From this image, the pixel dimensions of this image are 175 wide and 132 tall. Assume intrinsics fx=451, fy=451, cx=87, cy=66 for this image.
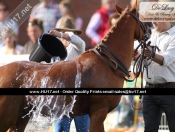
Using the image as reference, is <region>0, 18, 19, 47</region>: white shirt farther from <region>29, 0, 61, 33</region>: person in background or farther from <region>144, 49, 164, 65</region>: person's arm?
<region>144, 49, 164, 65</region>: person's arm

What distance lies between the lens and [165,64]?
5.54 meters

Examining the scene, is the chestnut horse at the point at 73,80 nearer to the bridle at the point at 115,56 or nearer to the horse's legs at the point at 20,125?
the bridle at the point at 115,56

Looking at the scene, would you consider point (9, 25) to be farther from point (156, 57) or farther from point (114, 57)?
point (156, 57)

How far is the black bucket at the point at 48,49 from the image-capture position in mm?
5750

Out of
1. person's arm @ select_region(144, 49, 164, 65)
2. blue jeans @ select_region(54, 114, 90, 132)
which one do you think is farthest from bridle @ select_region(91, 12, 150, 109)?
blue jeans @ select_region(54, 114, 90, 132)

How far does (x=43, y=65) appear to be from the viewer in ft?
17.8

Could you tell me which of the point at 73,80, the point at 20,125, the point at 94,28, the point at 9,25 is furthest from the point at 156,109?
the point at 9,25

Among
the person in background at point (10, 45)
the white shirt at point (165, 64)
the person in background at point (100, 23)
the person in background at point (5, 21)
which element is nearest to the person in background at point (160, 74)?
the white shirt at point (165, 64)

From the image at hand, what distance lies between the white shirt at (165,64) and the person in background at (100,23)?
11.8 ft

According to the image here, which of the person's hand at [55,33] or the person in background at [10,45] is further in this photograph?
the person in background at [10,45]

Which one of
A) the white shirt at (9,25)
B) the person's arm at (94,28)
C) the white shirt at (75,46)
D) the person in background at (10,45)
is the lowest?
the white shirt at (75,46)

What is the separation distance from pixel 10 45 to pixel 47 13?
1.18 meters

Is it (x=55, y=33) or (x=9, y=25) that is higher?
(x=9, y=25)

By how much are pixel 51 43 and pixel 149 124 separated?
1.65m
